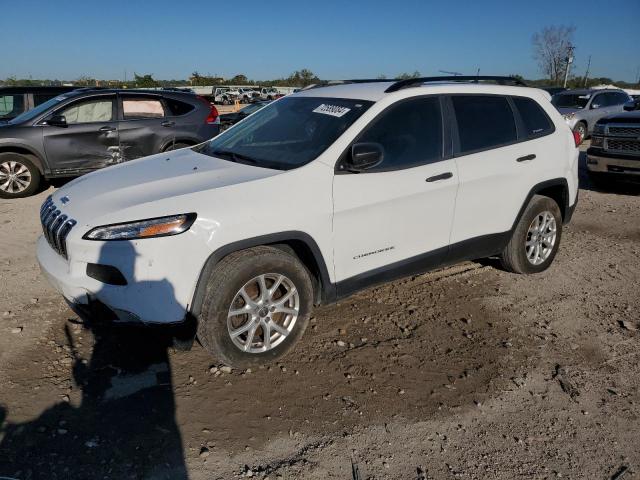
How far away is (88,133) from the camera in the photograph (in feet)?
25.8

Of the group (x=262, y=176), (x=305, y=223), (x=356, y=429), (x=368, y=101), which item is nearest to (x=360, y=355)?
(x=356, y=429)

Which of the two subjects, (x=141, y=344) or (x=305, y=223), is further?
(x=141, y=344)

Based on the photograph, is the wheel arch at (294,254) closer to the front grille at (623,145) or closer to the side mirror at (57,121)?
the side mirror at (57,121)

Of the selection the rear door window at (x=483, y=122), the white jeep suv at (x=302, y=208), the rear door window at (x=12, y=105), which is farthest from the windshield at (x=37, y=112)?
the rear door window at (x=483, y=122)

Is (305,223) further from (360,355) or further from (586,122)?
(586,122)

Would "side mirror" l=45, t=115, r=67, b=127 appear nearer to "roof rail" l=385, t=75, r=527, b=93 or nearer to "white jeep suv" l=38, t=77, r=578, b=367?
"white jeep suv" l=38, t=77, r=578, b=367

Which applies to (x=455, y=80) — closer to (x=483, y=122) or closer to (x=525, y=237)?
(x=483, y=122)

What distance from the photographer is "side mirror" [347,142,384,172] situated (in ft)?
10.9

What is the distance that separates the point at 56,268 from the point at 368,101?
2.35 m

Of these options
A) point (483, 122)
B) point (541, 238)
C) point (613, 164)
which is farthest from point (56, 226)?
point (613, 164)

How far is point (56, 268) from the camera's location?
313 cm

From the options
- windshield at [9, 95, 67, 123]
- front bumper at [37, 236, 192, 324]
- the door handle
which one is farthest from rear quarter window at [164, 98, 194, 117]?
front bumper at [37, 236, 192, 324]

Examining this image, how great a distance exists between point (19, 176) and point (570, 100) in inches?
602

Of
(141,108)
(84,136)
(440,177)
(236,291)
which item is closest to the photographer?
(236,291)
